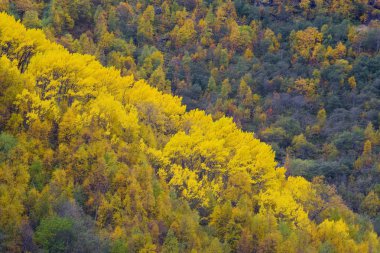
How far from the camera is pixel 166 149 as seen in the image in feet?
229

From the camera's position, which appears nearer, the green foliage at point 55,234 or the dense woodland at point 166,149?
the green foliage at point 55,234

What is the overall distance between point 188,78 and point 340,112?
27.8 meters

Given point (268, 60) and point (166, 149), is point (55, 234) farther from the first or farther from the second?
point (268, 60)

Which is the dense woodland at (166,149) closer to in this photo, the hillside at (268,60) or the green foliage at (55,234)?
the green foliage at (55,234)

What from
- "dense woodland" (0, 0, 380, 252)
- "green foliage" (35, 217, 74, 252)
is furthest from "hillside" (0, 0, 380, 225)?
"green foliage" (35, 217, 74, 252)

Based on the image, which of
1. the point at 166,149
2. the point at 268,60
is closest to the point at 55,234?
the point at 166,149

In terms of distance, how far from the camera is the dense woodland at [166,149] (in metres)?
57.0

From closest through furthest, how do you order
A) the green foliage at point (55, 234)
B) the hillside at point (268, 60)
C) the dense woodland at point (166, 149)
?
the green foliage at point (55, 234)
the dense woodland at point (166, 149)
the hillside at point (268, 60)

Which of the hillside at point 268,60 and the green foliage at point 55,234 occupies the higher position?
the green foliage at point 55,234

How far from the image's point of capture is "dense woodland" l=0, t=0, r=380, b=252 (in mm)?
57031

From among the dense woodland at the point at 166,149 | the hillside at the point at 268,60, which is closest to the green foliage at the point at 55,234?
the dense woodland at the point at 166,149

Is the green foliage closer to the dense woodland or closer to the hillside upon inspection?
the dense woodland

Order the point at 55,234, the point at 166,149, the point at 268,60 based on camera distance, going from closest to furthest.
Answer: the point at 55,234
the point at 166,149
the point at 268,60

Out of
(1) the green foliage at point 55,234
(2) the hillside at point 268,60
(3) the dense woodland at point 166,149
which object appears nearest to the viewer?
(1) the green foliage at point 55,234
